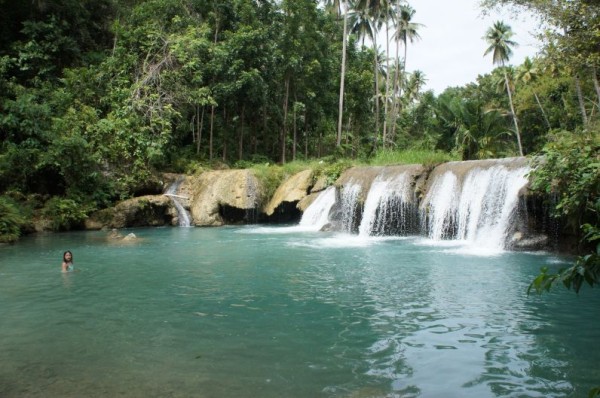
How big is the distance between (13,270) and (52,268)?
2.49ft

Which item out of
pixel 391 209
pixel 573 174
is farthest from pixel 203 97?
pixel 573 174

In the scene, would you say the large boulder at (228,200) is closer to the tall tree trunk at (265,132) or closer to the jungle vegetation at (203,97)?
the jungle vegetation at (203,97)

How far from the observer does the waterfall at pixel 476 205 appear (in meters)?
13.4

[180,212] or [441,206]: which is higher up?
[441,206]

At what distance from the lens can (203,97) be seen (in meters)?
24.9

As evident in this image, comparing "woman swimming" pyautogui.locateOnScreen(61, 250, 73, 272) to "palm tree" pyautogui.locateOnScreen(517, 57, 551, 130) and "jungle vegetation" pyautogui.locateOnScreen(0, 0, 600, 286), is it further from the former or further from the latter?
"palm tree" pyautogui.locateOnScreen(517, 57, 551, 130)

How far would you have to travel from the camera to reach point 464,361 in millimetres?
5117

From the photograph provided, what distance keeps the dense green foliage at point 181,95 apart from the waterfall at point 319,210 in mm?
Answer: 1116

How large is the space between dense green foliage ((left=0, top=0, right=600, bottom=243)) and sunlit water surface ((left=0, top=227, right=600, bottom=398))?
7267mm

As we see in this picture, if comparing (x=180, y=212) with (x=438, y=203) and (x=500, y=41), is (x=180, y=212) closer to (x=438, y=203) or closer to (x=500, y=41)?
(x=438, y=203)

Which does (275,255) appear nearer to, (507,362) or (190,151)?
(507,362)

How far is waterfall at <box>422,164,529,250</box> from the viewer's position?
44.0 ft

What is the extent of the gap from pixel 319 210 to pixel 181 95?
9345 millimetres

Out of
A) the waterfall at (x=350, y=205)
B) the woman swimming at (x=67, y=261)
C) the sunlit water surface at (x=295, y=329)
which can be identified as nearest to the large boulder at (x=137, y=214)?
the waterfall at (x=350, y=205)
